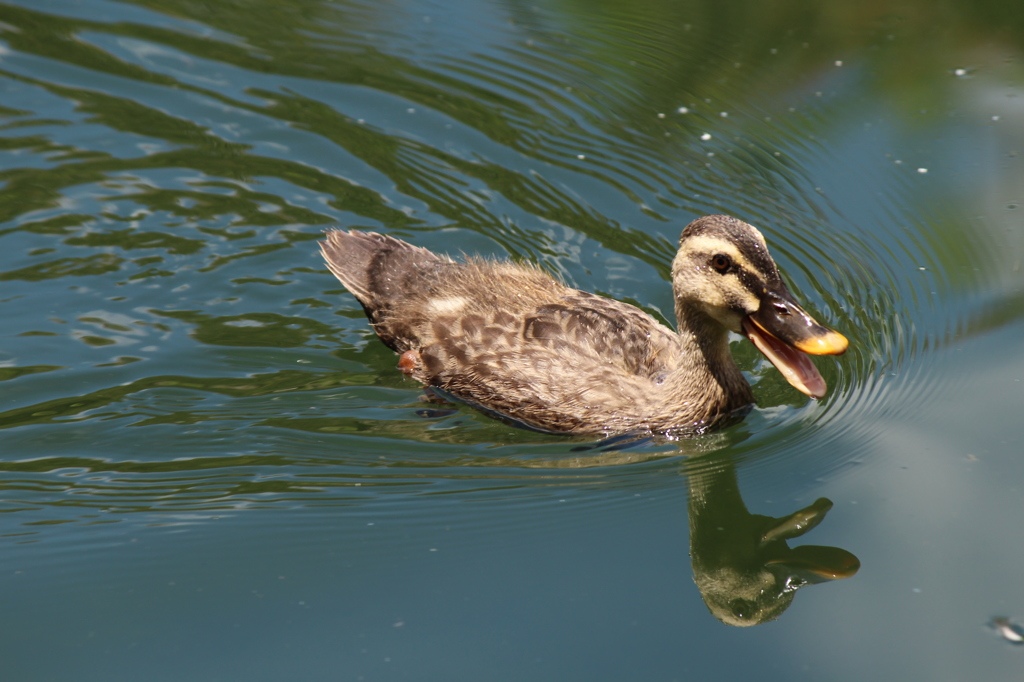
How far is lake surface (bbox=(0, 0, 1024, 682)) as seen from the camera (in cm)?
474

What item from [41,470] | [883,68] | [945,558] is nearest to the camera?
[945,558]

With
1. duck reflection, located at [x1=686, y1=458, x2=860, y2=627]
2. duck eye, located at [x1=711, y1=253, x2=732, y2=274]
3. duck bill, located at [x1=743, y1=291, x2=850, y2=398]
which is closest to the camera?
duck reflection, located at [x1=686, y1=458, x2=860, y2=627]

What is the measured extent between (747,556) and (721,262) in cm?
152

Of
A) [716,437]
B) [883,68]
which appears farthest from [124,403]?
[883,68]

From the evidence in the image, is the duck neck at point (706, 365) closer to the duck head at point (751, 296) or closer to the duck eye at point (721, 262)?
the duck head at point (751, 296)

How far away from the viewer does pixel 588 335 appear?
628cm

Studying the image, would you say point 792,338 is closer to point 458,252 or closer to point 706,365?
point 706,365

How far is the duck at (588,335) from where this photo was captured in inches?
222

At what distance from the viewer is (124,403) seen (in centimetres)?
634

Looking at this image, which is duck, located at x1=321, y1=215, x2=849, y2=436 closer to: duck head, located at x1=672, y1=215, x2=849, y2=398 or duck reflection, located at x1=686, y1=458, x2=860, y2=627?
duck head, located at x1=672, y1=215, x2=849, y2=398

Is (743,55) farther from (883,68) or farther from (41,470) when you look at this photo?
(41,470)

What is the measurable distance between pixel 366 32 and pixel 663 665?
6962 millimetres

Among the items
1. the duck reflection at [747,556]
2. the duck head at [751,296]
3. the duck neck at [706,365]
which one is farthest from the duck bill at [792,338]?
the duck reflection at [747,556]

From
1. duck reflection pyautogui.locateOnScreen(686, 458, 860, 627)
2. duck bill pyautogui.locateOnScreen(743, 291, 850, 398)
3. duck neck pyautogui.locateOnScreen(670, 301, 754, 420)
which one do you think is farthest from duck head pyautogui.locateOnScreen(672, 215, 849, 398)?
duck reflection pyautogui.locateOnScreen(686, 458, 860, 627)
